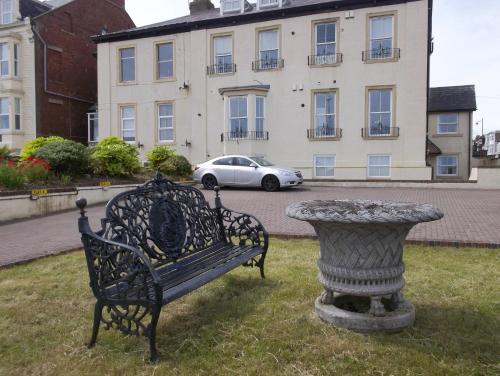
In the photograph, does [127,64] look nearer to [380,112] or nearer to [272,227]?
[380,112]

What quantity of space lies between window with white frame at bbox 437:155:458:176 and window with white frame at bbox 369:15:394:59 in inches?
508

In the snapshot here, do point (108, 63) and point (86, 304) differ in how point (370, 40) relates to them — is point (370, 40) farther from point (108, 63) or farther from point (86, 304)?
point (86, 304)

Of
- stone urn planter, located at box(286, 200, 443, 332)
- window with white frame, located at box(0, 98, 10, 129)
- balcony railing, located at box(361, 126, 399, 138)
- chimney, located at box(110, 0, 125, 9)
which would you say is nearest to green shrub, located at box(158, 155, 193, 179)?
balcony railing, located at box(361, 126, 399, 138)

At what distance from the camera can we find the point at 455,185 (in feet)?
59.9

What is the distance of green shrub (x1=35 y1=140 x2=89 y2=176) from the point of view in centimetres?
1385

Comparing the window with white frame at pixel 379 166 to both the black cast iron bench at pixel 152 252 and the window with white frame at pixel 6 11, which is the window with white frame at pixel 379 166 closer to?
the black cast iron bench at pixel 152 252

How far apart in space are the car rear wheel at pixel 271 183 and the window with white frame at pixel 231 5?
1204 centimetres

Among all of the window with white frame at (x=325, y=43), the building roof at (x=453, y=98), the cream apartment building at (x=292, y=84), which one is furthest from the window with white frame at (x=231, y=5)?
the building roof at (x=453, y=98)

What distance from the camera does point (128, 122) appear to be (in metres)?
26.4

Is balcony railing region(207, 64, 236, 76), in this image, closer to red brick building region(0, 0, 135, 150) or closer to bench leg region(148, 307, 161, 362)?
red brick building region(0, 0, 135, 150)

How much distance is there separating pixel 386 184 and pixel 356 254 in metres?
16.6

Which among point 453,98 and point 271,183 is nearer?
point 271,183

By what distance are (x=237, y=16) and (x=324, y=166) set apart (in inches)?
357

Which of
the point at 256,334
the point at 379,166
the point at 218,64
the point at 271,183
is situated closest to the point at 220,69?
the point at 218,64
